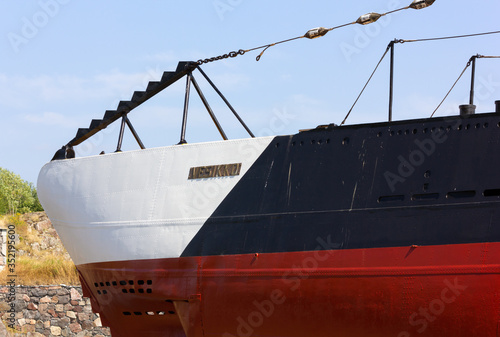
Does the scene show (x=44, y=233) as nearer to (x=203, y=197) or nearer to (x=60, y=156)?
(x=60, y=156)

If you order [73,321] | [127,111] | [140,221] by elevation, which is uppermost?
[127,111]

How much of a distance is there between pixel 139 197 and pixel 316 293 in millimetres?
3704

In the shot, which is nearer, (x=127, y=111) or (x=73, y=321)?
(x=127, y=111)

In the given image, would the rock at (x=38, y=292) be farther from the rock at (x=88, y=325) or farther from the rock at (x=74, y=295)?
the rock at (x=88, y=325)

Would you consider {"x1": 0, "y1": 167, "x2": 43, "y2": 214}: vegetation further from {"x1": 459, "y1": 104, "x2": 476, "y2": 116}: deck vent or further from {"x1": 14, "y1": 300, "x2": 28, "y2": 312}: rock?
{"x1": 459, "y1": 104, "x2": 476, "y2": 116}: deck vent

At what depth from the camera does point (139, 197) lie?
1207 cm

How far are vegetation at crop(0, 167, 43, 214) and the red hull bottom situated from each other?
27.9 m

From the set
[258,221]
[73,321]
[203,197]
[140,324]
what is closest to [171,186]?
[203,197]

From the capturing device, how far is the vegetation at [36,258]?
19.0 m

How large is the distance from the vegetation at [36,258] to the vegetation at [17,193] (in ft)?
42.8

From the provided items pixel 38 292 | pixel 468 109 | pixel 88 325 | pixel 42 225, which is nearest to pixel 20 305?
pixel 38 292

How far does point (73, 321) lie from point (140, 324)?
18.5ft

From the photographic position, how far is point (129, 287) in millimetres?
12203

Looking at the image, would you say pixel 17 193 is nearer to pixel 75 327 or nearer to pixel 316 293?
pixel 75 327
